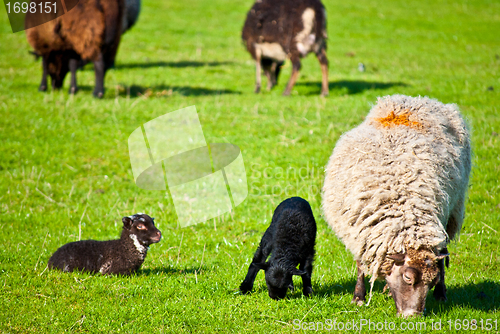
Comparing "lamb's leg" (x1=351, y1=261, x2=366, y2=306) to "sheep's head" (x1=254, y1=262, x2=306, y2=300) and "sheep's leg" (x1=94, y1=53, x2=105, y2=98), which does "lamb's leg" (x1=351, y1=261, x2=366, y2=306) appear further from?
"sheep's leg" (x1=94, y1=53, x2=105, y2=98)

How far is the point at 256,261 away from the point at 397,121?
1.97 metres

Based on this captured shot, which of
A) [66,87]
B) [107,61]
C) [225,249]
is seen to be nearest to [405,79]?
[107,61]

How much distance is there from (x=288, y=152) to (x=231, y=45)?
48.3ft

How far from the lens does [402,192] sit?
3953 millimetres

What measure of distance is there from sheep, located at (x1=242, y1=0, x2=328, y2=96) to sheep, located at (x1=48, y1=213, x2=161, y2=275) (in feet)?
30.2

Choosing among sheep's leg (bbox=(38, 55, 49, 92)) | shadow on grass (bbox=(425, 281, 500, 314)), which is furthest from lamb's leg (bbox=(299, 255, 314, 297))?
sheep's leg (bbox=(38, 55, 49, 92))

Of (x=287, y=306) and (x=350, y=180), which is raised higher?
(x=350, y=180)

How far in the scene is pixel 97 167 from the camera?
28.3 ft

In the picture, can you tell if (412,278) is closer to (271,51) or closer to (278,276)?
(278,276)

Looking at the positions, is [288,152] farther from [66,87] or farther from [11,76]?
[11,76]

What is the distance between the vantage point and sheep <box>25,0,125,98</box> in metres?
11.6

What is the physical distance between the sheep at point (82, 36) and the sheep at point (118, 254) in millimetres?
7878

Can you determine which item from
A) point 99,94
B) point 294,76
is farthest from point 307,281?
point 294,76

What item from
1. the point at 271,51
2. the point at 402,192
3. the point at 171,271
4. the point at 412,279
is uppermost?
the point at 271,51
